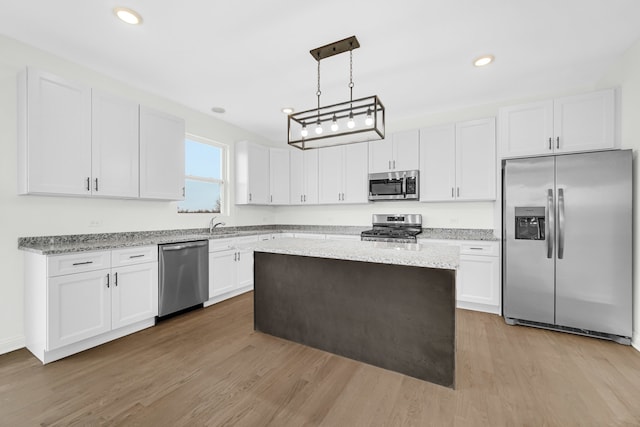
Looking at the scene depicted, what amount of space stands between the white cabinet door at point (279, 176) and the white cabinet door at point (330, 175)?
0.68 meters

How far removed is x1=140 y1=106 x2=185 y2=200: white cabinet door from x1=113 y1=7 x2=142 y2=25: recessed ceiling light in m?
1.13

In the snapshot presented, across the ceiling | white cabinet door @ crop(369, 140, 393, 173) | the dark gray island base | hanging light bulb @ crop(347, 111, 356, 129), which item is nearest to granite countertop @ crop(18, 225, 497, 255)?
white cabinet door @ crop(369, 140, 393, 173)

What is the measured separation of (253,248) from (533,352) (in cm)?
264

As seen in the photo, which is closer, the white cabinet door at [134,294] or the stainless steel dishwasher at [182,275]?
the white cabinet door at [134,294]

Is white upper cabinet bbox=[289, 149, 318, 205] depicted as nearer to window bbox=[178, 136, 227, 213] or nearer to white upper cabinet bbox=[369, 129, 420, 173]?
white upper cabinet bbox=[369, 129, 420, 173]

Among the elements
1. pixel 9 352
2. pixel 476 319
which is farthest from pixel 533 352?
pixel 9 352

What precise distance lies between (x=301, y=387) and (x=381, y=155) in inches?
132

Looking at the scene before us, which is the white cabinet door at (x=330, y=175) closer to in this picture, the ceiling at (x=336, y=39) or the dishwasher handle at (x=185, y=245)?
the ceiling at (x=336, y=39)

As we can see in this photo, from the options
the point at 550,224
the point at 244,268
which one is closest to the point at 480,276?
the point at 550,224

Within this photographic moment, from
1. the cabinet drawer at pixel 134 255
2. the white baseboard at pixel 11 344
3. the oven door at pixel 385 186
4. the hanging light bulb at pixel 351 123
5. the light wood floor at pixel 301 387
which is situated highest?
the hanging light bulb at pixel 351 123

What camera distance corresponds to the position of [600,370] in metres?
2.14

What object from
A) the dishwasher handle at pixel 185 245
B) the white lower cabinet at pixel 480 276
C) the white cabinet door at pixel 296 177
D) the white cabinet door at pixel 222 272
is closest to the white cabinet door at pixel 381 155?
the white cabinet door at pixel 296 177

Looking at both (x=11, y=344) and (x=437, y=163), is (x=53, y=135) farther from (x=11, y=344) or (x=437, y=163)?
(x=437, y=163)

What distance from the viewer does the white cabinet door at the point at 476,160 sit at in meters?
3.54
